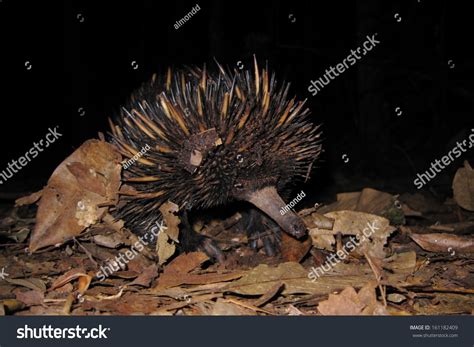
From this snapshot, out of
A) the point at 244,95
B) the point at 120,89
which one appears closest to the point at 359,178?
the point at 244,95

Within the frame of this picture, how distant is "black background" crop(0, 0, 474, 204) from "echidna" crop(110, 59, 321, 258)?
254cm

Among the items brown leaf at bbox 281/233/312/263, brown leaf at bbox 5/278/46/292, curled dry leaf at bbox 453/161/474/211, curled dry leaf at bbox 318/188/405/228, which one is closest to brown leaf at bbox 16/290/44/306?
brown leaf at bbox 5/278/46/292

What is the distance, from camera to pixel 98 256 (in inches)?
160

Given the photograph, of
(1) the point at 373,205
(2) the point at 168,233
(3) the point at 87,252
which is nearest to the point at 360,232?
(1) the point at 373,205

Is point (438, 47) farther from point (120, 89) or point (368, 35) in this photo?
point (120, 89)

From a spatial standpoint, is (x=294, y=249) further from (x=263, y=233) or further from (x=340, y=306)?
(x=340, y=306)

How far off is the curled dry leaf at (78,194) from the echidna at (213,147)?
6.0 inches

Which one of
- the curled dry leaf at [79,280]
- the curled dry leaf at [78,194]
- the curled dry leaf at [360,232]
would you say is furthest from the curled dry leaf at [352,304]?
the curled dry leaf at [78,194]

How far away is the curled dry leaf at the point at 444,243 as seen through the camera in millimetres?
4105

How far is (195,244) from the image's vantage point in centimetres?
434

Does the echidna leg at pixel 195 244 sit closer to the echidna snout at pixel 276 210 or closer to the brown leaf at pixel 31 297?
the echidna snout at pixel 276 210

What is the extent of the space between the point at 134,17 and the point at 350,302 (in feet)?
40.5

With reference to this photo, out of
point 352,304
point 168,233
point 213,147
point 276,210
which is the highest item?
point 213,147

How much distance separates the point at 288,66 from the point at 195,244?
753 centimetres
